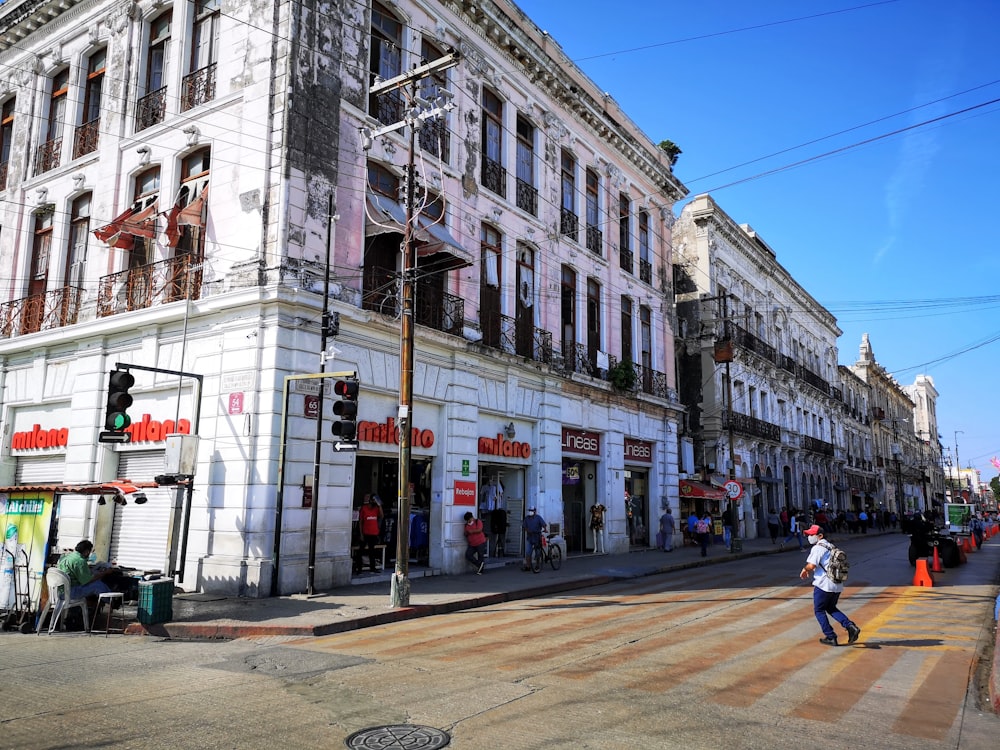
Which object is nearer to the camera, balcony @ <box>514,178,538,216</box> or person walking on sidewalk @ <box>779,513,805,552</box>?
balcony @ <box>514,178,538,216</box>

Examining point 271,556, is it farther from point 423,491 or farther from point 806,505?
point 806,505

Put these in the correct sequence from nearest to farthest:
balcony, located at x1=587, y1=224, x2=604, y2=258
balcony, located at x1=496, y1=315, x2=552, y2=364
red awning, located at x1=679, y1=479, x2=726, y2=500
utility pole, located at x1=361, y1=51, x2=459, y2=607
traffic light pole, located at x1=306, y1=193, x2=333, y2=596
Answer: utility pole, located at x1=361, y1=51, x2=459, y2=607 < traffic light pole, located at x1=306, y1=193, x2=333, y2=596 < balcony, located at x1=496, y1=315, x2=552, y2=364 < balcony, located at x1=587, y1=224, x2=604, y2=258 < red awning, located at x1=679, y1=479, x2=726, y2=500

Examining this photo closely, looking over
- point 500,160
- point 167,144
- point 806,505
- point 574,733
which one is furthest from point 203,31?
point 806,505

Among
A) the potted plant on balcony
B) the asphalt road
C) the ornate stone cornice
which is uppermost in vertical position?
the ornate stone cornice

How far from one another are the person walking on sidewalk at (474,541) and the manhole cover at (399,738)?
39.4 feet

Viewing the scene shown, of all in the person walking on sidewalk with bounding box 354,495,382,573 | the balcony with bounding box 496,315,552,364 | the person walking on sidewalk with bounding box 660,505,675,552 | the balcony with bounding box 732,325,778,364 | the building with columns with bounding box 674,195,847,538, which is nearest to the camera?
the person walking on sidewalk with bounding box 354,495,382,573

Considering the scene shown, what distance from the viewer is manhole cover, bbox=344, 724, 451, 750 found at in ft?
18.2

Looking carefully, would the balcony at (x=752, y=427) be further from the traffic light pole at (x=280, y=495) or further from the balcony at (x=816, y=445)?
the traffic light pole at (x=280, y=495)

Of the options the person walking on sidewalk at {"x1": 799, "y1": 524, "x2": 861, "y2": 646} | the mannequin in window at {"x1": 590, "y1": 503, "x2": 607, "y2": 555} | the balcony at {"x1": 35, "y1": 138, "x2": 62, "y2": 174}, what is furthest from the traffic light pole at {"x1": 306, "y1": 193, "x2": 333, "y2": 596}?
the mannequin in window at {"x1": 590, "y1": 503, "x2": 607, "y2": 555}

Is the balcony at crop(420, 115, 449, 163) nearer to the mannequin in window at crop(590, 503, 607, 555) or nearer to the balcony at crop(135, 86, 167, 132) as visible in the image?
the balcony at crop(135, 86, 167, 132)

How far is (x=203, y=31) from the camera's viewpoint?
58.0 ft

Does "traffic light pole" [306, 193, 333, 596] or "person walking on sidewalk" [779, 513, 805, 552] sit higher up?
"traffic light pole" [306, 193, 333, 596]

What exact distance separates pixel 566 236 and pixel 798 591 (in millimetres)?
13689

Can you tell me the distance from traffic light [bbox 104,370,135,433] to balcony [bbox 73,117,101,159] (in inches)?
412
